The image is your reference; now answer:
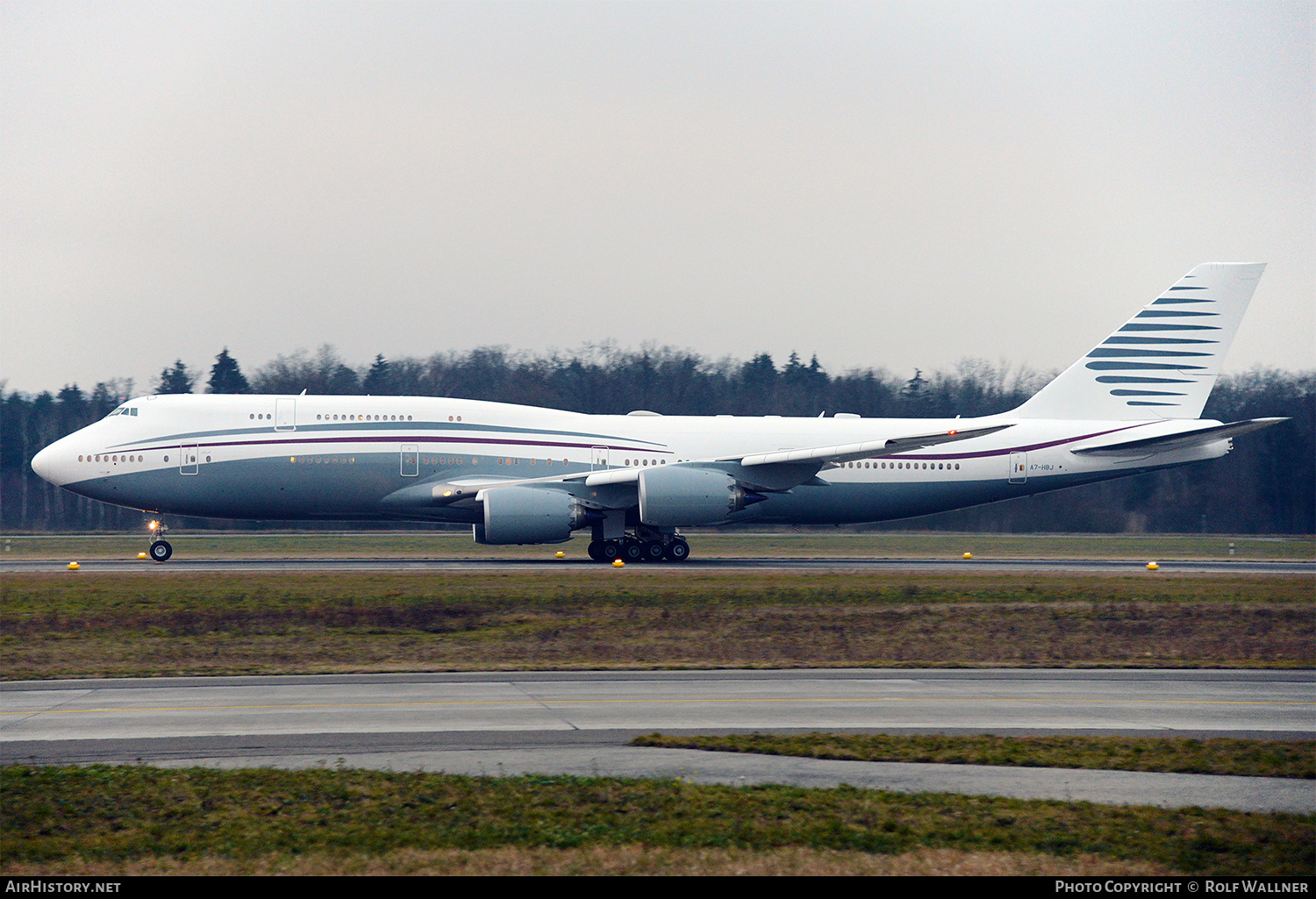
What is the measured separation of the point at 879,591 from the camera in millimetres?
25328

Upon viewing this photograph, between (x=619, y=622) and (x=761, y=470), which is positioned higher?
(x=761, y=470)

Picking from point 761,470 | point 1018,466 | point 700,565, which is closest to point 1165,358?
point 1018,466

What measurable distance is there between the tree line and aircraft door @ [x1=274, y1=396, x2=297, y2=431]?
15421 mm

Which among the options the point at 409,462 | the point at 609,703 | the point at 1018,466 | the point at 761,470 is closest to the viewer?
the point at 609,703

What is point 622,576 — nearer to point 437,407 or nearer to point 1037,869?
point 437,407

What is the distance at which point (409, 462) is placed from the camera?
1284 inches

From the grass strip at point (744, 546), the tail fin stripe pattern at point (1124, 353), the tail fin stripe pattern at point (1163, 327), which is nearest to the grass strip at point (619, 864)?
the grass strip at point (744, 546)

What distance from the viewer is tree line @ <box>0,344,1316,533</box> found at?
51719 mm

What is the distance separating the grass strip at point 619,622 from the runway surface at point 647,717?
1.41 meters

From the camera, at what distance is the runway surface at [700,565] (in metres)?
29.6

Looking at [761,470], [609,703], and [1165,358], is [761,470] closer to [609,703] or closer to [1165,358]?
[1165,358]

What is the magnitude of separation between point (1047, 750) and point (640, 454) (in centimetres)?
2418

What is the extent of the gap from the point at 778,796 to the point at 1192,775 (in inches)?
155

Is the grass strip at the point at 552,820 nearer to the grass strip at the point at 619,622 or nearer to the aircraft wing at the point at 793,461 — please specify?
the grass strip at the point at 619,622
